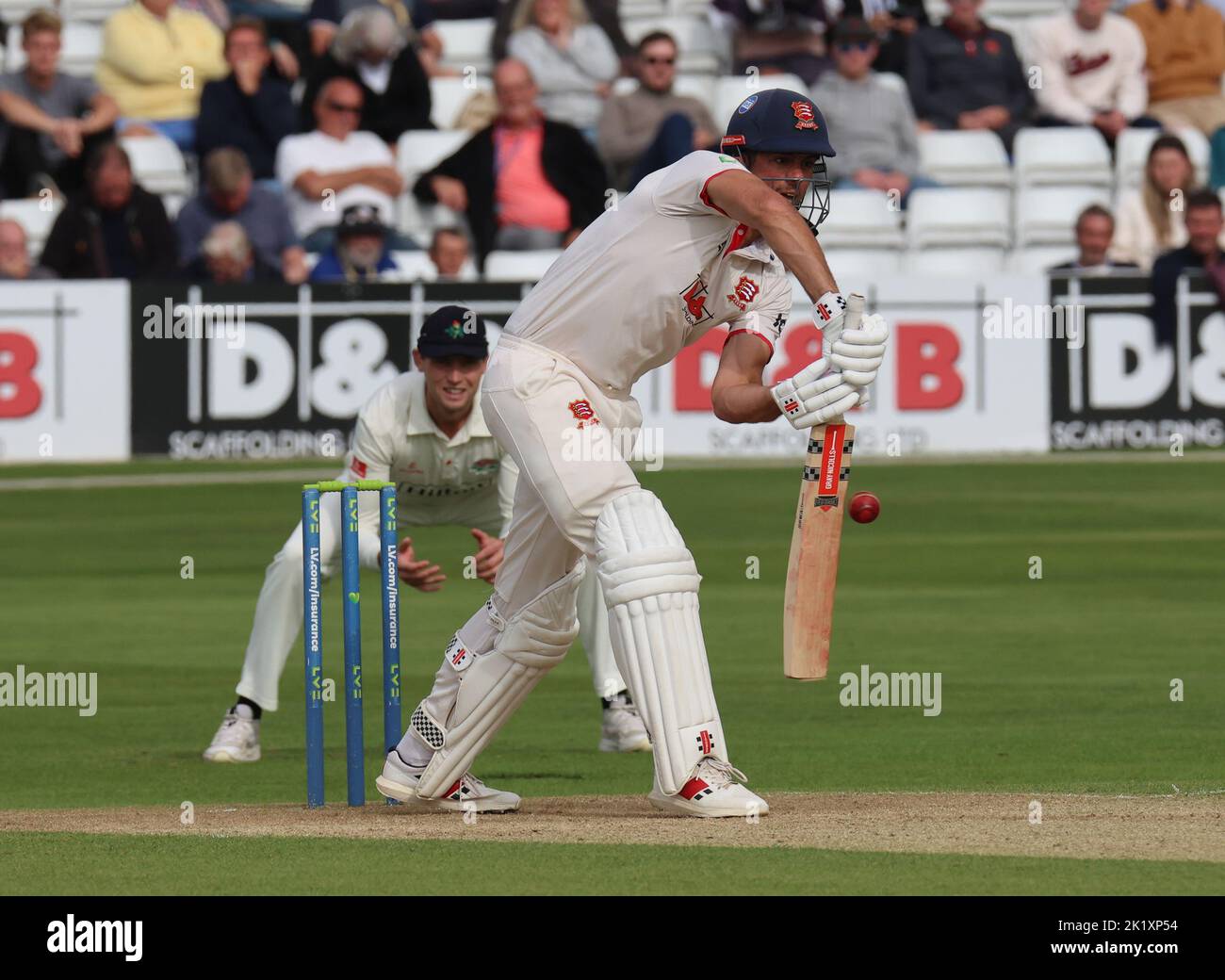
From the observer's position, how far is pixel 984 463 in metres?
19.1

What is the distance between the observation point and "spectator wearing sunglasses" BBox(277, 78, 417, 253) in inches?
814

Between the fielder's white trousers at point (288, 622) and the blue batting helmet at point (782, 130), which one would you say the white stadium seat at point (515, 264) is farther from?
the blue batting helmet at point (782, 130)

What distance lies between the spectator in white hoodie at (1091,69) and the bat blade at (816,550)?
15769 millimetres

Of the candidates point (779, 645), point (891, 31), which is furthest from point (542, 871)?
point (891, 31)

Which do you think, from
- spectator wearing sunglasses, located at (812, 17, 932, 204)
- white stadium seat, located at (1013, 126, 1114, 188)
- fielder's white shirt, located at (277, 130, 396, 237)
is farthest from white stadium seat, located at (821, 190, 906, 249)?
fielder's white shirt, located at (277, 130, 396, 237)

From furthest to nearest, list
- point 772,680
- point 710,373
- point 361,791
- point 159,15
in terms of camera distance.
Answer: point 159,15 → point 710,373 → point 772,680 → point 361,791

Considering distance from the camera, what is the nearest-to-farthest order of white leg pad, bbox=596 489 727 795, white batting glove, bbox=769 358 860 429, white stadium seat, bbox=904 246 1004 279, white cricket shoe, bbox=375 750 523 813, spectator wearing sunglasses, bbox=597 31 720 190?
white batting glove, bbox=769 358 860 429
white leg pad, bbox=596 489 727 795
white cricket shoe, bbox=375 750 523 813
spectator wearing sunglasses, bbox=597 31 720 190
white stadium seat, bbox=904 246 1004 279

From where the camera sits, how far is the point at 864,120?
21078mm

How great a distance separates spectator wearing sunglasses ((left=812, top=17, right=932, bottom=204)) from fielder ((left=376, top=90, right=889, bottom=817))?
13.8 m

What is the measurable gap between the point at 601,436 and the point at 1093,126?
629 inches

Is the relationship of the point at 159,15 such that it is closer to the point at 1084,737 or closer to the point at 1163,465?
the point at 1163,465

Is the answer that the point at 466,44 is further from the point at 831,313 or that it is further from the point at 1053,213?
the point at 831,313

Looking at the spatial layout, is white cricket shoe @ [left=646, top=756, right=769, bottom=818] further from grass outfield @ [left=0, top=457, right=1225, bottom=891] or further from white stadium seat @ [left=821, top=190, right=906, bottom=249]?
white stadium seat @ [left=821, top=190, right=906, bottom=249]
